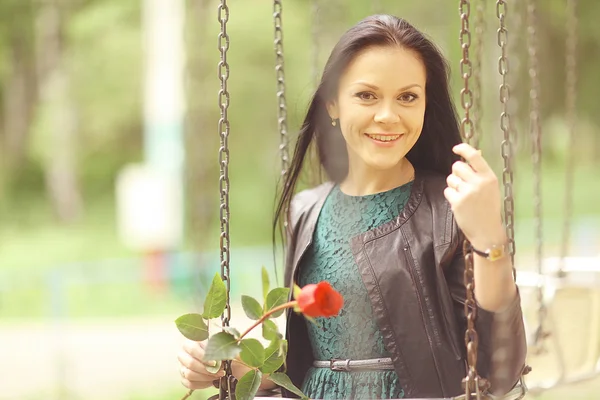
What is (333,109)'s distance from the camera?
5.28ft

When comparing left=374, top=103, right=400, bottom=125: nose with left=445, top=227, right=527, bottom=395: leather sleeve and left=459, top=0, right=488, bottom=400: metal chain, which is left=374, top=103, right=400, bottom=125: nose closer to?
left=459, top=0, right=488, bottom=400: metal chain

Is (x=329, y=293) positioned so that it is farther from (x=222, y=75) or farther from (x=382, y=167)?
(x=222, y=75)

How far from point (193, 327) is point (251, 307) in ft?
0.40

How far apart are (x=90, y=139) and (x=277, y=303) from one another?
12866 millimetres

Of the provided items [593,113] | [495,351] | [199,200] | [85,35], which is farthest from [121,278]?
[495,351]

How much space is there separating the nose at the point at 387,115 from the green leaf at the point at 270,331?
0.41m

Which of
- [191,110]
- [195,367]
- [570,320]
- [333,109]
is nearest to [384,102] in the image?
[333,109]

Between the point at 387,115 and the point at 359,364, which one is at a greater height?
the point at 387,115

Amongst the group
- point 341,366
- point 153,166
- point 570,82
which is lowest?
point 153,166

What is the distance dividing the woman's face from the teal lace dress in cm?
10

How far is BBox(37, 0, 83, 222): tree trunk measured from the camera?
13.4 m

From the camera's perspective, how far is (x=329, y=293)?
127cm

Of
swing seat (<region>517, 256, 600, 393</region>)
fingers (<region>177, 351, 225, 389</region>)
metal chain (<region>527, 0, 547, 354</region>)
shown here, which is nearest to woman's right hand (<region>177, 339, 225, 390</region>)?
fingers (<region>177, 351, 225, 389</region>)

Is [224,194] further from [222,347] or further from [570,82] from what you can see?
[570,82]
